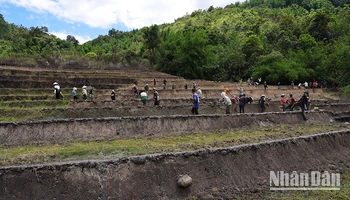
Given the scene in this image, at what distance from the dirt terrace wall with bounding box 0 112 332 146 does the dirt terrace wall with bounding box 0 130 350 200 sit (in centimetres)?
598

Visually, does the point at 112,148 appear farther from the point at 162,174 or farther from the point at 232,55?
the point at 232,55

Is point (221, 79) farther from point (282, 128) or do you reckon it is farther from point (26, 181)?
point (26, 181)

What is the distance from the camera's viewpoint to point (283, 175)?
10.4 m

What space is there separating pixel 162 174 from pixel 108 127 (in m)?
7.28

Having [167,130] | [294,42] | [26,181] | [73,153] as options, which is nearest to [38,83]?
Answer: [167,130]

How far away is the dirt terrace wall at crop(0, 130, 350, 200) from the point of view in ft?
25.3

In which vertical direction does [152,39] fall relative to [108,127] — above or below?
above

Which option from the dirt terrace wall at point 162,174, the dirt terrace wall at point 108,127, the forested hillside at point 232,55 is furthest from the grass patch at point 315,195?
the forested hillside at point 232,55

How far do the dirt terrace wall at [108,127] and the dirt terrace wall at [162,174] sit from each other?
598 centimetres

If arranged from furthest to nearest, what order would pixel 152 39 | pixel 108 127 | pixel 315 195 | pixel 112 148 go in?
pixel 152 39
pixel 108 127
pixel 112 148
pixel 315 195

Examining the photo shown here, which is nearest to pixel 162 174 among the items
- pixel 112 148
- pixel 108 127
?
pixel 112 148

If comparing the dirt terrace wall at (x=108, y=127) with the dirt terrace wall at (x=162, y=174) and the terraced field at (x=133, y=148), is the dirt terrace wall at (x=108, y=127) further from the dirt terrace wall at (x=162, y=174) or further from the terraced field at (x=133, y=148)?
the dirt terrace wall at (x=162, y=174)

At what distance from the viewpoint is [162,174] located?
888 centimetres

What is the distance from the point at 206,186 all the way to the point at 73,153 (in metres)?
4.99
